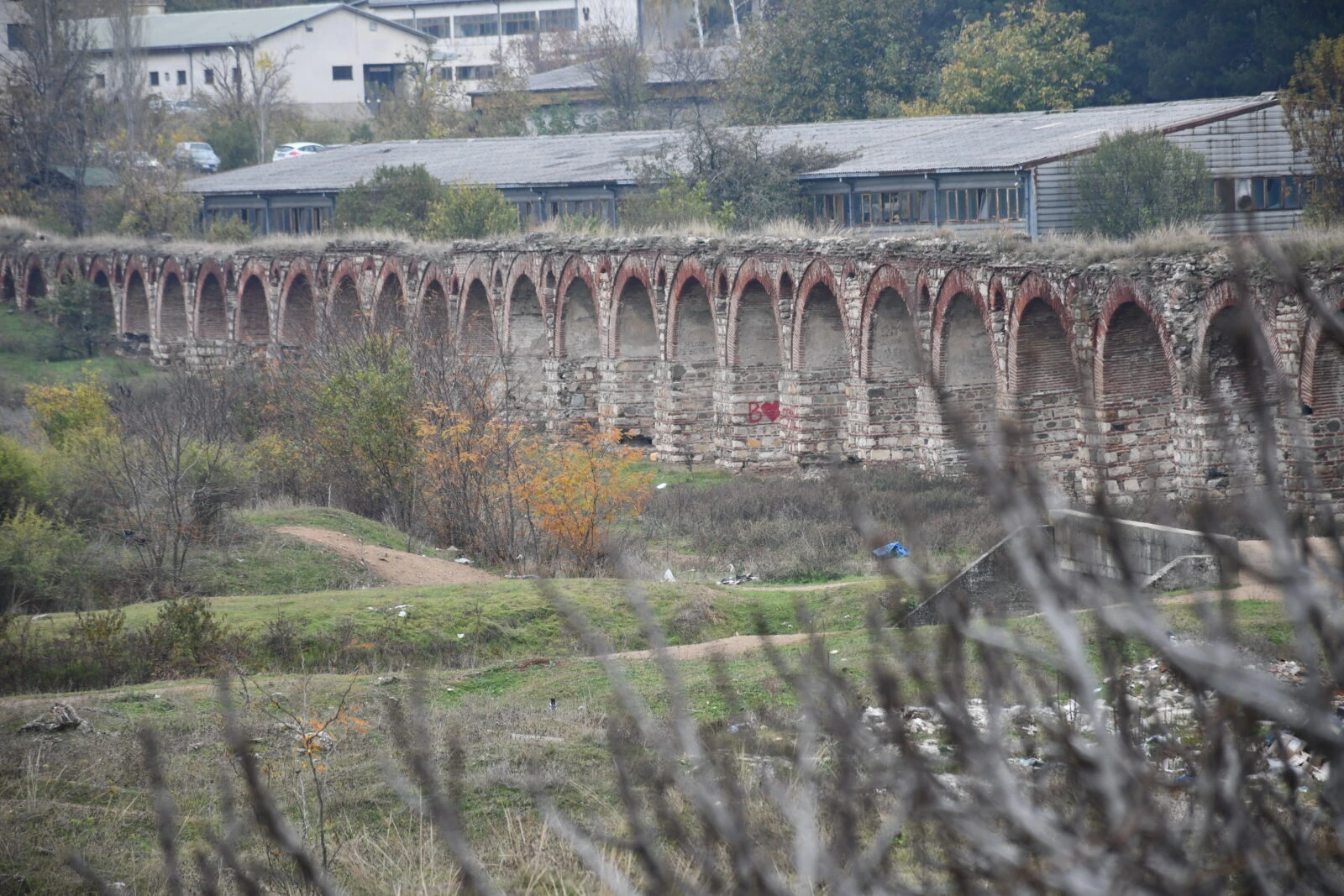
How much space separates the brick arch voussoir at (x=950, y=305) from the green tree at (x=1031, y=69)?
59.5 ft

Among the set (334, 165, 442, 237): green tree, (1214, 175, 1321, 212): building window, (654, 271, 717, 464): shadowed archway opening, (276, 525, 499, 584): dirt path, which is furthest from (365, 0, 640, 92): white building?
(276, 525, 499, 584): dirt path

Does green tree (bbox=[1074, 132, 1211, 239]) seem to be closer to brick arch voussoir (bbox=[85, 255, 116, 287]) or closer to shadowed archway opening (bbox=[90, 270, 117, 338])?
shadowed archway opening (bbox=[90, 270, 117, 338])

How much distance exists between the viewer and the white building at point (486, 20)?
61.7 metres

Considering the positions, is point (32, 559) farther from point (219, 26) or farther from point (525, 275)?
point (219, 26)

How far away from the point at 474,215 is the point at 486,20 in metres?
31.9

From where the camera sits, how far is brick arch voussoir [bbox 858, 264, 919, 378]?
20.8 meters

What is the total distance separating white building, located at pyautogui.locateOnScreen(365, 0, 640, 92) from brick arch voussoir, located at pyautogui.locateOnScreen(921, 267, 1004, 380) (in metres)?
44.0

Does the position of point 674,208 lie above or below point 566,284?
above

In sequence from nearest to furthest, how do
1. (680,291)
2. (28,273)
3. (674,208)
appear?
(680,291) → (674,208) → (28,273)

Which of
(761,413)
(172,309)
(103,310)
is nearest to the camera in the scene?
(761,413)

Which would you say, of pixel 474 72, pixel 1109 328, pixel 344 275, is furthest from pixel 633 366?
pixel 474 72

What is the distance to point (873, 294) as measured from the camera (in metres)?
21.3

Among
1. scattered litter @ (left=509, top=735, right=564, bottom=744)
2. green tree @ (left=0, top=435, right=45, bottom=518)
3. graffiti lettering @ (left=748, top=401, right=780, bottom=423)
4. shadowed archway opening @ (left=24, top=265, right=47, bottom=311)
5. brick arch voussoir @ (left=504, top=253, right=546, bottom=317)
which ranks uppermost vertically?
shadowed archway opening @ (left=24, top=265, right=47, bottom=311)

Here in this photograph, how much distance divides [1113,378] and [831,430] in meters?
5.74
